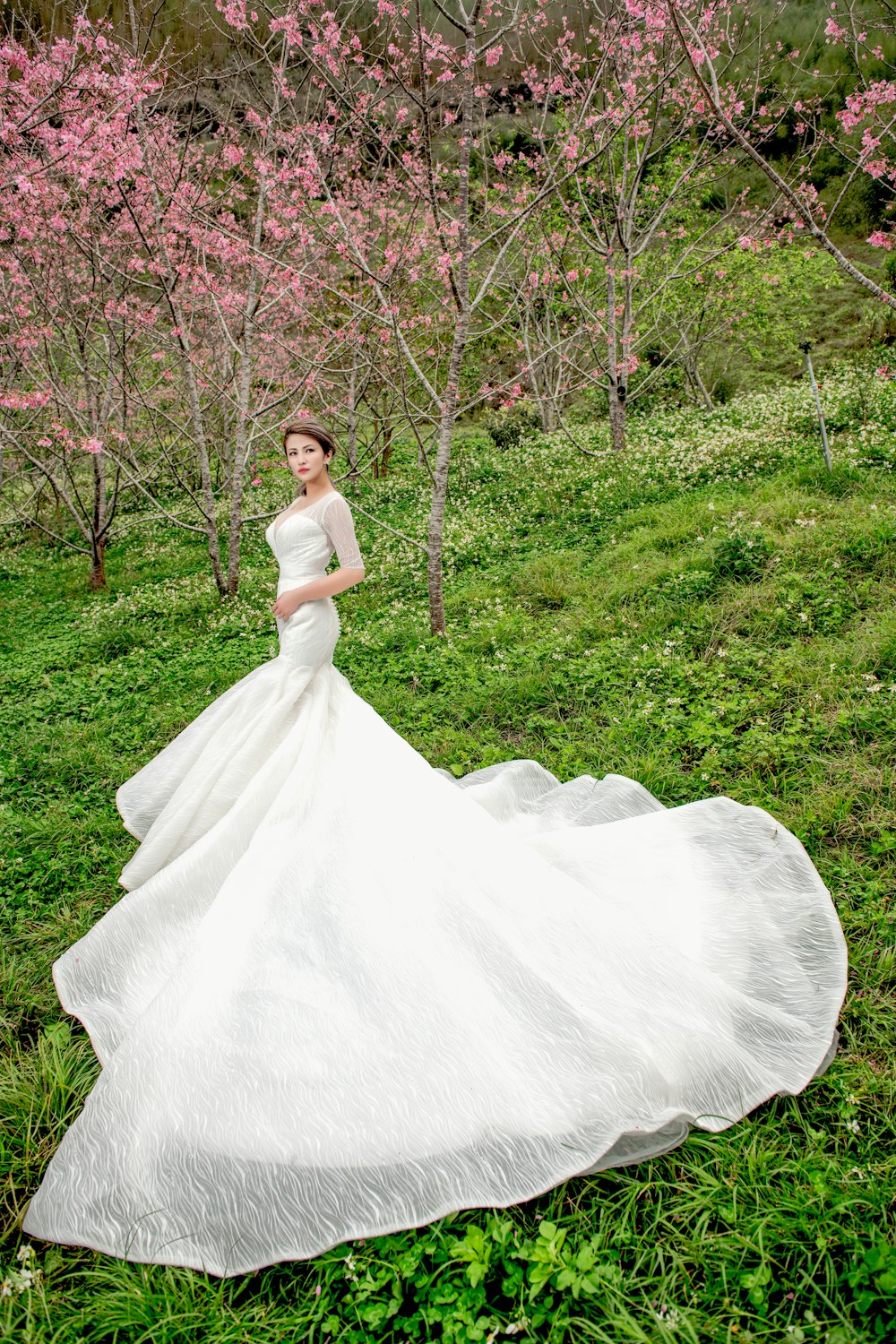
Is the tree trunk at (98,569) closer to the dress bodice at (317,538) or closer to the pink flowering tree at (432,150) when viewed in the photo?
the pink flowering tree at (432,150)

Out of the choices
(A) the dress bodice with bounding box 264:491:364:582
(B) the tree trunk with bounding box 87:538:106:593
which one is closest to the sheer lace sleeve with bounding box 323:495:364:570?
(A) the dress bodice with bounding box 264:491:364:582

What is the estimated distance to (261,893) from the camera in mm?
2809

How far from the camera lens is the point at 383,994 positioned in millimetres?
2488

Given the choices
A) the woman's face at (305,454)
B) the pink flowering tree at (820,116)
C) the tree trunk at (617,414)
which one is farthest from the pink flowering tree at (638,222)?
the woman's face at (305,454)

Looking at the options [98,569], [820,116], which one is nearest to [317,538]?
[820,116]

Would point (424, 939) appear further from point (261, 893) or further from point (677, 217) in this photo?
point (677, 217)

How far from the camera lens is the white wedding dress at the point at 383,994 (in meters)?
2.09

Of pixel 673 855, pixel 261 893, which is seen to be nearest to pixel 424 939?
pixel 261 893

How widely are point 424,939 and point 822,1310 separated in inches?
57.7

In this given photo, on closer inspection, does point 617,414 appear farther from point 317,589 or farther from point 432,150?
point 317,589

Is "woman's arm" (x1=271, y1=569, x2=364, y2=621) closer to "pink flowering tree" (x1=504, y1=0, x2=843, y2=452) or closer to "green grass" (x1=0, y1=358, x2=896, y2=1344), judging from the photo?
"green grass" (x1=0, y1=358, x2=896, y2=1344)

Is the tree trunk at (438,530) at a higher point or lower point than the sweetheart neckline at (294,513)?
lower

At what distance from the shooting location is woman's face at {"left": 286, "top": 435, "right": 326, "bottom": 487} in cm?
364

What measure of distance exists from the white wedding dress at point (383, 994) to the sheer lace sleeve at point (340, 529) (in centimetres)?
2
